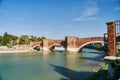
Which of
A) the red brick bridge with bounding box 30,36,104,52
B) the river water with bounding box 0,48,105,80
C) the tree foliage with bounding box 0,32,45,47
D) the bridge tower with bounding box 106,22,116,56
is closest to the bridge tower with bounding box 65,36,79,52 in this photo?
the red brick bridge with bounding box 30,36,104,52

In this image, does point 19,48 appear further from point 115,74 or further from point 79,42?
point 115,74

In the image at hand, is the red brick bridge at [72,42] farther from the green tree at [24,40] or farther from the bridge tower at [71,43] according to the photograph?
the green tree at [24,40]

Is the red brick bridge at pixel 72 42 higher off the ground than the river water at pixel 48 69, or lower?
higher

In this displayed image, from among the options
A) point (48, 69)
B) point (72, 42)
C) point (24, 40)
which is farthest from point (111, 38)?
point (24, 40)

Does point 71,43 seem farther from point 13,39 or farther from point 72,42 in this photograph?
point 13,39

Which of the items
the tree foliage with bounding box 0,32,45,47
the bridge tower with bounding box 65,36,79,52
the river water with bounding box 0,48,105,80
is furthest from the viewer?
the tree foliage with bounding box 0,32,45,47

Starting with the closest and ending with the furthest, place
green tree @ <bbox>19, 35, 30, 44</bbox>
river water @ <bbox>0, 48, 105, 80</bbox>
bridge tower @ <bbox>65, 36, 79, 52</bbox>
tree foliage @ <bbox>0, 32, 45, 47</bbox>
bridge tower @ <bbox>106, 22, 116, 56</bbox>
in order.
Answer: river water @ <bbox>0, 48, 105, 80</bbox> → bridge tower @ <bbox>106, 22, 116, 56</bbox> → bridge tower @ <bbox>65, 36, 79, 52</bbox> → tree foliage @ <bbox>0, 32, 45, 47</bbox> → green tree @ <bbox>19, 35, 30, 44</bbox>

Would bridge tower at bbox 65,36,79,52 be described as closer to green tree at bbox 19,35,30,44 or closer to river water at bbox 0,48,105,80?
green tree at bbox 19,35,30,44

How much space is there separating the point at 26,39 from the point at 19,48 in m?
9.08

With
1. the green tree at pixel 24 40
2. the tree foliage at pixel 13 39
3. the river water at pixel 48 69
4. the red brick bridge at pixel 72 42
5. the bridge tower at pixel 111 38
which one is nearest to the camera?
the river water at pixel 48 69

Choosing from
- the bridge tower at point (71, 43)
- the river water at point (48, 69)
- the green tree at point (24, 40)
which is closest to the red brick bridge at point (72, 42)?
the bridge tower at point (71, 43)

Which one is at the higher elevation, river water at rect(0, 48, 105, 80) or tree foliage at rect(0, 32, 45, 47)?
tree foliage at rect(0, 32, 45, 47)

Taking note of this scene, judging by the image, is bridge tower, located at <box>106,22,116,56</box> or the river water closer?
the river water

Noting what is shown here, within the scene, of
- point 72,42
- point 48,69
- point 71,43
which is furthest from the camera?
point 71,43
